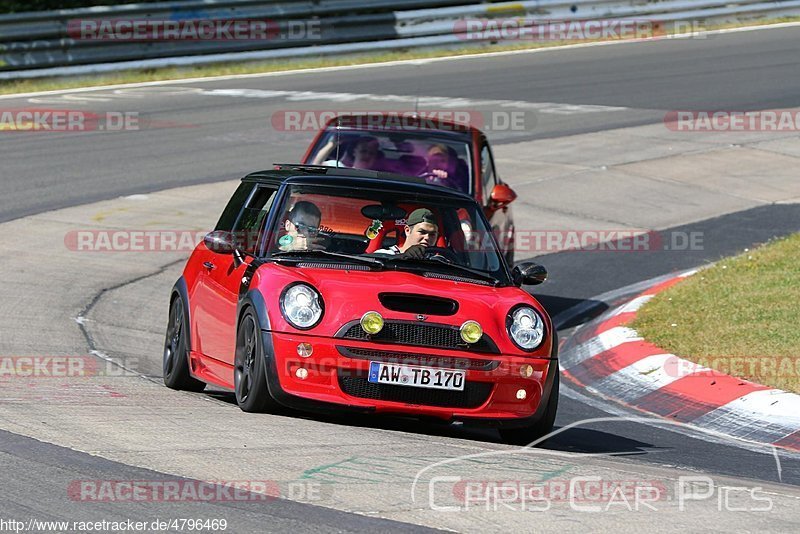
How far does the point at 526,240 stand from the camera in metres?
16.2

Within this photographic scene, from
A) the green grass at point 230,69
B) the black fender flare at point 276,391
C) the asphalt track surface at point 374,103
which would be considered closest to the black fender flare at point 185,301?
the black fender flare at point 276,391

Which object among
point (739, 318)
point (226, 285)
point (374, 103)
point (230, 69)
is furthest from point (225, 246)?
point (230, 69)

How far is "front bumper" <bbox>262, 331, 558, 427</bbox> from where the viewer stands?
7602 millimetres

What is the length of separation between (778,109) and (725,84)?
8.24 ft

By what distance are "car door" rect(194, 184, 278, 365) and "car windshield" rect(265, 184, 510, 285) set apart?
24 centimetres

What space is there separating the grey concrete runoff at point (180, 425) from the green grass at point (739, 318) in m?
2.29

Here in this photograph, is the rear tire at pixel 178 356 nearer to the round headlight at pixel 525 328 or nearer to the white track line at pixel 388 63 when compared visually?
the round headlight at pixel 525 328

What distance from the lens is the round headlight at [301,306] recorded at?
7.66 meters

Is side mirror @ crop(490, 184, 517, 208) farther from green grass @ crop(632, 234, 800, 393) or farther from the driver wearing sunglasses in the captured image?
the driver wearing sunglasses

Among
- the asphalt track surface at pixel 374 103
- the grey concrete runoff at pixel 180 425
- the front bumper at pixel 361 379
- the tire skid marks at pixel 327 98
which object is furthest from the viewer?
the tire skid marks at pixel 327 98

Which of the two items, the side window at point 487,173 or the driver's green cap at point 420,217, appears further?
the side window at point 487,173

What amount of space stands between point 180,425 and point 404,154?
6.45 m

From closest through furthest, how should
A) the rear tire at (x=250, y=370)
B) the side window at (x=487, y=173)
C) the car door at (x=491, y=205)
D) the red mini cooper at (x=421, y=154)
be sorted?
the rear tire at (x=250, y=370)
the car door at (x=491, y=205)
the red mini cooper at (x=421, y=154)
the side window at (x=487, y=173)

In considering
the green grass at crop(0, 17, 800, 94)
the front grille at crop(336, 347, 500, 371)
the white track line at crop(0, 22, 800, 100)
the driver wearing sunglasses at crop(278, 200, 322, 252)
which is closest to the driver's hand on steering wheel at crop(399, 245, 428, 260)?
the driver wearing sunglasses at crop(278, 200, 322, 252)
